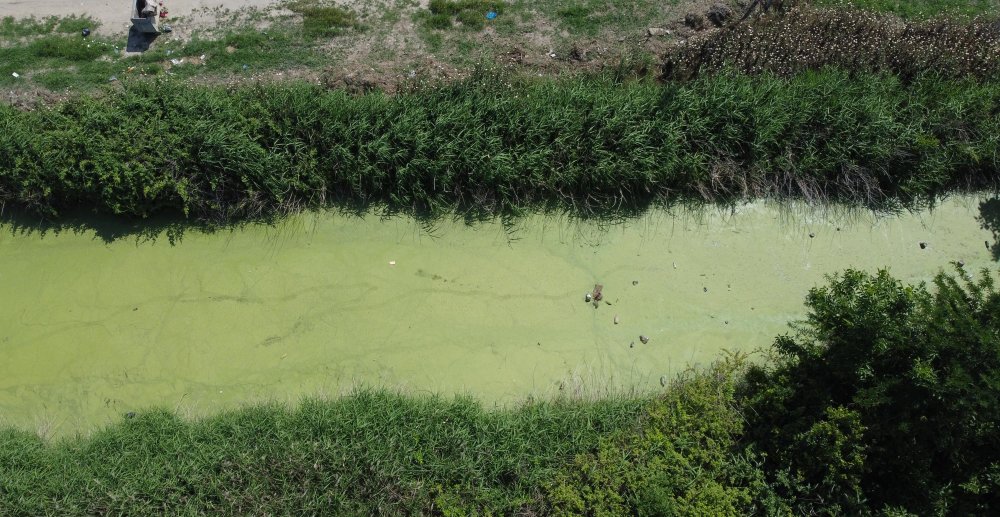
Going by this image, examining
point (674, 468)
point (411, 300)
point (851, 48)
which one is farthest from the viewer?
point (851, 48)

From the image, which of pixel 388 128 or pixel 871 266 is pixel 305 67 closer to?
pixel 388 128

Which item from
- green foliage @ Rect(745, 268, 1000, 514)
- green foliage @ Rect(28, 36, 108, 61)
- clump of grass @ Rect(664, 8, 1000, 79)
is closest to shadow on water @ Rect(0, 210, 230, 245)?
green foliage @ Rect(28, 36, 108, 61)

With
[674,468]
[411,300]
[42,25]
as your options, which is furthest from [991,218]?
[42,25]

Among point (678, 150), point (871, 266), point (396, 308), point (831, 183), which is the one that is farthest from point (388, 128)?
point (871, 266)

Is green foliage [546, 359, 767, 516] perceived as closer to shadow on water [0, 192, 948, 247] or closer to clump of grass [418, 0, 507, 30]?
shadow on water [0, 192, 948, 247]

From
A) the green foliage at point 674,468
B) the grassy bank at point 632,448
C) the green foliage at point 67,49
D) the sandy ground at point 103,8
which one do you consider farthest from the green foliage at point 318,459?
the sandy ground at point 103,8

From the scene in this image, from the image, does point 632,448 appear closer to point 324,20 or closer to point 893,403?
point 893,403

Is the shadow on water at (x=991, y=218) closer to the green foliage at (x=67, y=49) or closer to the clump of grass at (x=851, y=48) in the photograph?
the clump of grass at (x=851, y=48)
